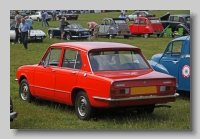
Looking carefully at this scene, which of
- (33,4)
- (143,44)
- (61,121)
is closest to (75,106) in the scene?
(61,121)

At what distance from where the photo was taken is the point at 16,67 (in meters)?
11.1

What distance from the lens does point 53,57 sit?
33.5 feet

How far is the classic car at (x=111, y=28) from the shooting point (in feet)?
39.8

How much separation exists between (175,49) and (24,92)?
3286 mm

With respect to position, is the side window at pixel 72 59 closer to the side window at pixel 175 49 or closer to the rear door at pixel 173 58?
the rear door at pixel 173 58

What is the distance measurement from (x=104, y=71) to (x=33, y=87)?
1881 millimetres

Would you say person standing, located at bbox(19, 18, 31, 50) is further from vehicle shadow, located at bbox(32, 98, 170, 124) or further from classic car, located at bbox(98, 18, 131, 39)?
vehicle shadow, located at bbox(32, 98, 170, 124)

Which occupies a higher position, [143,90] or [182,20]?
[182,20]

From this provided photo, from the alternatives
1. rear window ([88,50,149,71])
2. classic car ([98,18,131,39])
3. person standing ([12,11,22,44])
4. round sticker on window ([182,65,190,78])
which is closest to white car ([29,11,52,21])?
person standing ([12,11,22,44])

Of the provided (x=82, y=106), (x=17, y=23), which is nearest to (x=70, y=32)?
(x=17, y=23)

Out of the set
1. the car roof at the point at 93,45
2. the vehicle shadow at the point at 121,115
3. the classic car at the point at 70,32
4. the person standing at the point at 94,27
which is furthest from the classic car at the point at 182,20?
the classic car at the point at 70,32

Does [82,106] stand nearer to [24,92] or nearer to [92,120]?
[92,120]

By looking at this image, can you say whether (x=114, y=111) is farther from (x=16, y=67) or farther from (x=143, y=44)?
(x=143, y=44)

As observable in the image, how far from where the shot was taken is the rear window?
9.26 m
